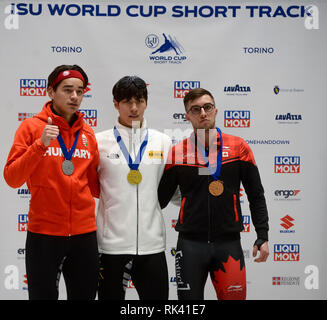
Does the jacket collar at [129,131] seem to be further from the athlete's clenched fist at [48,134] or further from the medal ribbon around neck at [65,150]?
the athlete's clenched fist at [48,134]

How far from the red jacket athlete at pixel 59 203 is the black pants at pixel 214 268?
513 mm

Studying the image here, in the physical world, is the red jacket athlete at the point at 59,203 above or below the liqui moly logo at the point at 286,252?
above

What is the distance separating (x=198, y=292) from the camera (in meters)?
2.01

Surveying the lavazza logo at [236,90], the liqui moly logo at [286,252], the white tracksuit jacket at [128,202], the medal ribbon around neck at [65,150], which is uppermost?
the lavazza logo at [236,90]

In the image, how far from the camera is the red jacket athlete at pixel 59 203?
1854 mm

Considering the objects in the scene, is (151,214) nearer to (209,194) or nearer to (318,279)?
(209,194)

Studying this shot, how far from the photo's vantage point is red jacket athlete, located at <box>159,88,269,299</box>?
6.55ft

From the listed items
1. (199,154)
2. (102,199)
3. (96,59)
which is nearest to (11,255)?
(102,199)

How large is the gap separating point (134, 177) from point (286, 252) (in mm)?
1986

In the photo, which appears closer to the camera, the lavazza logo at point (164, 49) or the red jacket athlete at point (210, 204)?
the red jacket athlete at point (210, 204)

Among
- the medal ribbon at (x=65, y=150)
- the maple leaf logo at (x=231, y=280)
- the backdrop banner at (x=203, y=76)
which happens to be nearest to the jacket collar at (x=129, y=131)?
the medal ribbon at (x=65, y=150)

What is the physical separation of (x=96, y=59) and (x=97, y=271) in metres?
1.98

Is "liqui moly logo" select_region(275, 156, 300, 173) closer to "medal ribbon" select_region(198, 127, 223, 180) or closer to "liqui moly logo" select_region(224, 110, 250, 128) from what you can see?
"liqui moly logo" select_region(224, 110, 250, 128)

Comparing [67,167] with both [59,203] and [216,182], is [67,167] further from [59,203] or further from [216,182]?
[216,182]
